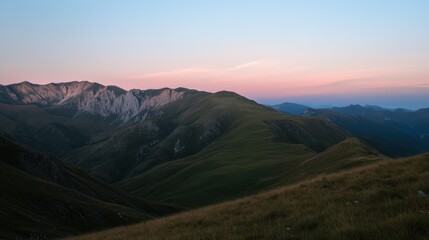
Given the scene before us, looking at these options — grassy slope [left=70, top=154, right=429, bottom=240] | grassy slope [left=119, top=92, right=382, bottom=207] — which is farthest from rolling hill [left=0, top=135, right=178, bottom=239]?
grassy slope [left=119, top=92, right=382, bottom=207]

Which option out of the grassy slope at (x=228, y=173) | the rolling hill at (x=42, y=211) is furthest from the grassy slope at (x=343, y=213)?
the grassy slope at (x=228, y=173)

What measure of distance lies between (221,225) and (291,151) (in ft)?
464

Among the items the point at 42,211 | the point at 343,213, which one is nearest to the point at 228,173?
the point at 42,211

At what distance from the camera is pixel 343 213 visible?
11469 mm

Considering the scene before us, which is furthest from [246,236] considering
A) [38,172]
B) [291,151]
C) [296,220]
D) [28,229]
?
[291,151]

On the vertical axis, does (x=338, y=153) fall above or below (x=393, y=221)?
below

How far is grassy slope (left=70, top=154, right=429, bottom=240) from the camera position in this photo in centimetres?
914

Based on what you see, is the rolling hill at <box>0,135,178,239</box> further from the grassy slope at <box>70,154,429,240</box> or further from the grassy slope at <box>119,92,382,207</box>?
the grassy slope at <box>119,92,382,207</box>

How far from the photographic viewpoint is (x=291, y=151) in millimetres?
152500

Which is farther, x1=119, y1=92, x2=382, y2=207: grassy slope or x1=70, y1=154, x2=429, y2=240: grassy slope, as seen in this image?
x1=119, y1=92, x2=382, y2=207: grassy slope

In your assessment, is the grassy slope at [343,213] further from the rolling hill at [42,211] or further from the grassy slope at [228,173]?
the grassy slope at [228,173]

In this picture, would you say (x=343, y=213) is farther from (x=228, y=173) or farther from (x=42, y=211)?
(x=228, y=173)

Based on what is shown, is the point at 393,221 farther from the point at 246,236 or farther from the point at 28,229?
the point at 28,229

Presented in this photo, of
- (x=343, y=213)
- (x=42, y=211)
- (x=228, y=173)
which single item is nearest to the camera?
(x=343, y=213)
